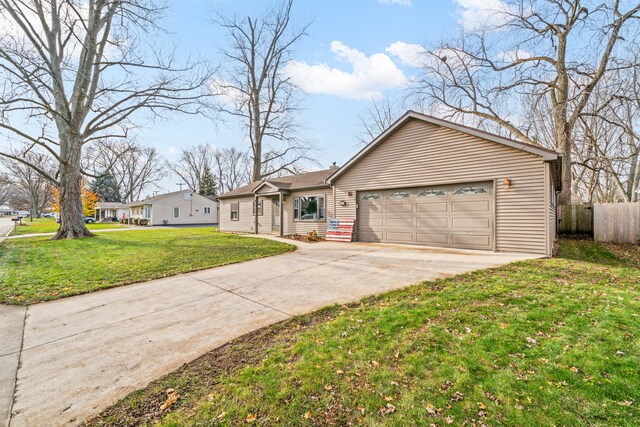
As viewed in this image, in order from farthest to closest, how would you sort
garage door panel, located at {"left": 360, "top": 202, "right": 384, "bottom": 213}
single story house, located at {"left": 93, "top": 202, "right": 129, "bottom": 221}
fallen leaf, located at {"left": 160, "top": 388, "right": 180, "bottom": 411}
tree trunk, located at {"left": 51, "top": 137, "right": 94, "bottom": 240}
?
single story house, located at {"left": 93, "top": 202, "right": 129, "bottom": 221} → tree trunk, located at {"left": 51, "top": 137, "right": 94, "bottom": 240} → garage door panel, located at {"left": 360, "top": 202, "right": 384, "bottom": 213} → fallen leaf, located at {"left": 160, "top": 388, "right": 180, "bottom": 411}

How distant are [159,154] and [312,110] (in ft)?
129

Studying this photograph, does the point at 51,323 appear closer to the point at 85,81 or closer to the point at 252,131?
the point at 85,81

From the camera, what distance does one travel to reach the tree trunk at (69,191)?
1465 cm

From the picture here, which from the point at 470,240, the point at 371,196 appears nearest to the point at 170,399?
the point at 470,240

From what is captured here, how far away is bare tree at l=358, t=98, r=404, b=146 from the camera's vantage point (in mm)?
27109

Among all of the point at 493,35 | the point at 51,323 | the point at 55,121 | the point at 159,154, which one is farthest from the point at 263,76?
the point at 159,154

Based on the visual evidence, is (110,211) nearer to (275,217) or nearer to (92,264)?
(275,217)

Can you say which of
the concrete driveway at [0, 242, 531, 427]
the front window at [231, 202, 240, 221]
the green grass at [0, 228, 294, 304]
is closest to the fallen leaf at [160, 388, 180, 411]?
the concrete driveway at [0, 242, 531, 427]

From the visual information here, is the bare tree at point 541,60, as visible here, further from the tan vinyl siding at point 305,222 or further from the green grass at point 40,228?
the green grass at point 40,228

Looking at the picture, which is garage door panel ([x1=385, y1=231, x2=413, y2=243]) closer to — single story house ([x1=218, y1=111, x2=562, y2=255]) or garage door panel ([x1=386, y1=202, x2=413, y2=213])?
single story house ([x1=218, y1=111, x2=562, y2=255])

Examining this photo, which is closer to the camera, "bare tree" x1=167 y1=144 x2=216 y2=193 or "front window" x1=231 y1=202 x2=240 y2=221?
"front window" x1=231 y1=202 x2=240 y2=221

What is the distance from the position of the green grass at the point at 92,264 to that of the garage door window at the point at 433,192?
5.20 meters

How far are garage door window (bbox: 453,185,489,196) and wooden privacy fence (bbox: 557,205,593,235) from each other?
8.18 metres

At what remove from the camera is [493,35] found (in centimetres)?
1600
